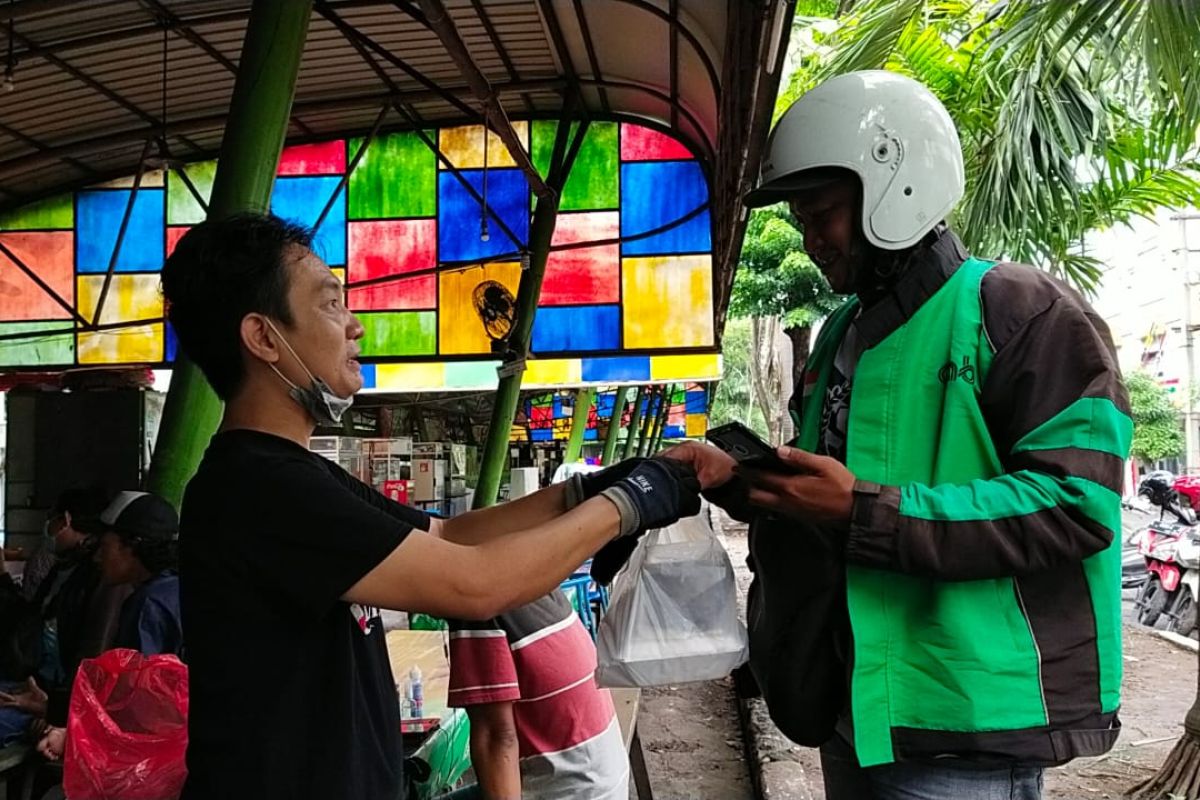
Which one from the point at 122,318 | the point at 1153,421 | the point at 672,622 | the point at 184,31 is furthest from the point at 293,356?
the point at 1153,421

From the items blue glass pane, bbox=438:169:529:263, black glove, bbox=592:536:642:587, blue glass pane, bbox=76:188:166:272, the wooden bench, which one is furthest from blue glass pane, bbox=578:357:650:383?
black glove, bbox=592:536:642:587

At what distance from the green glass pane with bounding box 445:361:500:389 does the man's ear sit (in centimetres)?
989

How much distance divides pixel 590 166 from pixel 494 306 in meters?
2.00

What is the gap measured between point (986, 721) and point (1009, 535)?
286mm

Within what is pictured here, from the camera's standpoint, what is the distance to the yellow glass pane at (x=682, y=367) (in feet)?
37.0

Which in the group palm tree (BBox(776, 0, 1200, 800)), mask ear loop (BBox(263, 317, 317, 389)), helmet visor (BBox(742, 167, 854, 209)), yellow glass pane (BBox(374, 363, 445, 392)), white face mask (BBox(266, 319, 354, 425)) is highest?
palm tree (BBox(776, 0, 1200, 800))

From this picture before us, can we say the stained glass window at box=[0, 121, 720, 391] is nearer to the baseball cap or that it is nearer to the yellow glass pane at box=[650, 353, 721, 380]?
the yellow glass pane at box=[650, 353, 721, 380]

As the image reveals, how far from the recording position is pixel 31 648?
4.66m

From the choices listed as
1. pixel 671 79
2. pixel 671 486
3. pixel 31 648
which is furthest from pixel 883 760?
pixel 671 79

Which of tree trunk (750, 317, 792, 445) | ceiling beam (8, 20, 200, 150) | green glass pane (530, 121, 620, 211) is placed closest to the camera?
ceiling beam (8, 20, 200, 150)

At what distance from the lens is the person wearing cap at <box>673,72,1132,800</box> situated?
4.78 feet

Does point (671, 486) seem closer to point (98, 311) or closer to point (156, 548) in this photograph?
point (156, 548)

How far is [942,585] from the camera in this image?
1.52 metres

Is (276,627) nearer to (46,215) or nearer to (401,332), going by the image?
(401,332)
